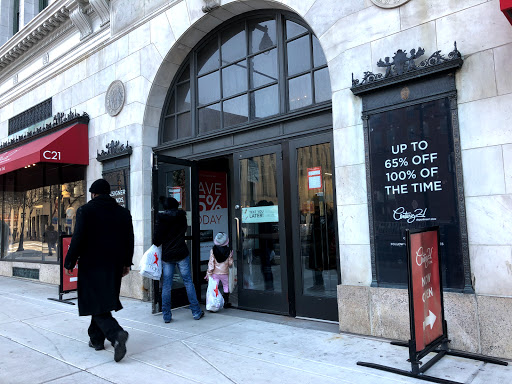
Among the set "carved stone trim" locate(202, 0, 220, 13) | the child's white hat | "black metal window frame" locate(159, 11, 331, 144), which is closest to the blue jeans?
the child's white hat

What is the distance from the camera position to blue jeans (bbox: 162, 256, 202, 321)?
611cm

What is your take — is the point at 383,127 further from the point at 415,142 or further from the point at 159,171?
the point at 159,171

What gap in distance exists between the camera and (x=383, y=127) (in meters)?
4.93

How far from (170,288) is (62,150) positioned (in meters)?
4.85

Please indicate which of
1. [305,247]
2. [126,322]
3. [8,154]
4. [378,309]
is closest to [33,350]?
[126,322]

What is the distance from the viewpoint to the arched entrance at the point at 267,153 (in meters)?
5.85

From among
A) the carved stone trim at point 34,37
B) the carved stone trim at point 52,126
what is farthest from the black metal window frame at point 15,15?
the carved stone trim at point 52,126

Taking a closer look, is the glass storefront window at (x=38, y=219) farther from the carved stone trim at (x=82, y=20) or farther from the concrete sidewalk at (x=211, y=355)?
the concrete sidewalk at (x=211, y=355)

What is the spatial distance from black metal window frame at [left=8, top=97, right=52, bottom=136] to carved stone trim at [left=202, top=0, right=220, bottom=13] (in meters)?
6.36

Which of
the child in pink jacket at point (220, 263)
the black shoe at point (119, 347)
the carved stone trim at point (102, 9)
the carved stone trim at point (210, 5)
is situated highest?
the carved stone trim at point (102, 9)

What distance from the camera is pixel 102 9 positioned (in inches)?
364

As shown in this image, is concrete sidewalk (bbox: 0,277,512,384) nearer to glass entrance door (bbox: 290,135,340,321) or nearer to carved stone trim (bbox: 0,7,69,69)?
glass entrance door (bbox: 290,135,340,321)

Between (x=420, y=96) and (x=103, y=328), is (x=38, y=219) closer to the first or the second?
(x=103, y=328)

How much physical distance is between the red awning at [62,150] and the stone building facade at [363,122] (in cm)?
161
